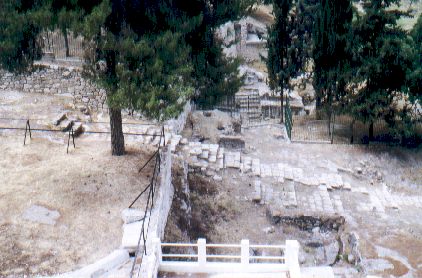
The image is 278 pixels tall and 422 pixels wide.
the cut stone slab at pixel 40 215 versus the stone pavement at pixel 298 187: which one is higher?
the cut stone slab at pixel 40 215

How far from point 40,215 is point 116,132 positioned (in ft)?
11.6

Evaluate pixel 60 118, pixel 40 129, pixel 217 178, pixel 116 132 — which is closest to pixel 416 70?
pixel 217 178

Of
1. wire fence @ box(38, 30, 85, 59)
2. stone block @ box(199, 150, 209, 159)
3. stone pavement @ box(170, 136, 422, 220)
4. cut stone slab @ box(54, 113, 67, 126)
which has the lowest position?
stone pavement @ box(170, 136, 422, 220)

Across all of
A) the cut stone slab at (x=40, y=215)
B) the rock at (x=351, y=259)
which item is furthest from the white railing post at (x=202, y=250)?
the rock at (x=351, y=259)

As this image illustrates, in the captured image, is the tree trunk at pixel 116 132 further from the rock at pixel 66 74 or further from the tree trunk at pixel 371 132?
the tree trunk at pixel 371 132

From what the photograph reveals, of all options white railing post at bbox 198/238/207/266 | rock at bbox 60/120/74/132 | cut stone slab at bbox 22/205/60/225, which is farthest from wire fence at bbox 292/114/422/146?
white railing post at bbox 198/238/207/266

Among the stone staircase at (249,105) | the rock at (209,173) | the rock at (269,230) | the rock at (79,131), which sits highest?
the rock at (79,131)

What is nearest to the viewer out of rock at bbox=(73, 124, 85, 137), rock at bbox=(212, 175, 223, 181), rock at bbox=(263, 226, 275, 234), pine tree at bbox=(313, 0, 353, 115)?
rock at bbox=(263, 226, 275, 234)

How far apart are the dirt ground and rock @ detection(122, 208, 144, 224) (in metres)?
0.20

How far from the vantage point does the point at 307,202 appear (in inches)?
670

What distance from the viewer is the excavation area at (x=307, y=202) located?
47.4 feet

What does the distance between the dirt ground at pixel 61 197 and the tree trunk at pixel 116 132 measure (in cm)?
24

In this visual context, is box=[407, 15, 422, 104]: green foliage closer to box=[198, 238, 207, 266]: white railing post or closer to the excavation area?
the excavation area

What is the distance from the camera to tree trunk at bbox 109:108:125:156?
14.5 meters
